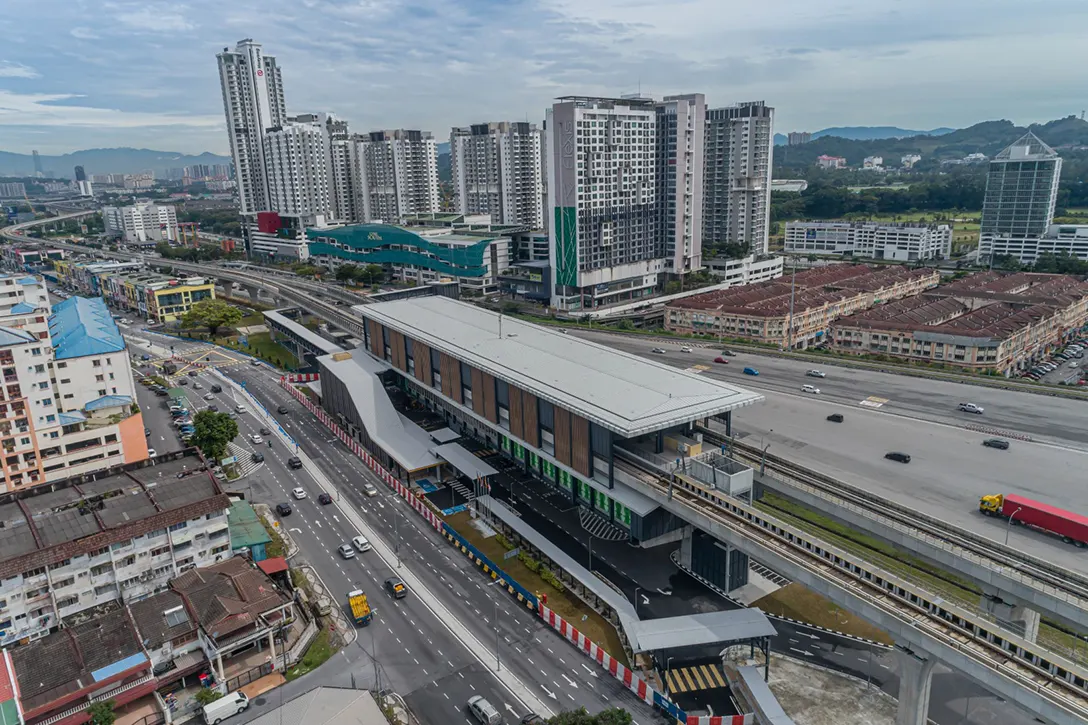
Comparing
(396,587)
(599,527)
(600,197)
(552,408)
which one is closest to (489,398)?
(552,408)

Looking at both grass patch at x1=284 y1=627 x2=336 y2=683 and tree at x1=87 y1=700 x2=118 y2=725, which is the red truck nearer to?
grass patch at x1=284 y1=627 x2=336 y2=683

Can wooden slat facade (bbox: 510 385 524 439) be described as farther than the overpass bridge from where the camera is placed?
Yes

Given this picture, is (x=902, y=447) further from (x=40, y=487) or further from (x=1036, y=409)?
(x=40, y=487)

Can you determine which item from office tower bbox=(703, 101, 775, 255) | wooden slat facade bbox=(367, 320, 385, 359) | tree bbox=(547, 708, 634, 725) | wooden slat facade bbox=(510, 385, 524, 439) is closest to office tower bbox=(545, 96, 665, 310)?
office tower bbox=(703, 101, 775, 255)

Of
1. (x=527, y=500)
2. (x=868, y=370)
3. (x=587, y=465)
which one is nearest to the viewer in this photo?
(x=587, y=465)

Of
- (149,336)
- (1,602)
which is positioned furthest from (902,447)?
(149,336)

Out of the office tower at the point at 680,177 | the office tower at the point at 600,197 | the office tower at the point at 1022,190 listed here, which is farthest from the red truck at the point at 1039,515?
the office tower at the point at 1022,190

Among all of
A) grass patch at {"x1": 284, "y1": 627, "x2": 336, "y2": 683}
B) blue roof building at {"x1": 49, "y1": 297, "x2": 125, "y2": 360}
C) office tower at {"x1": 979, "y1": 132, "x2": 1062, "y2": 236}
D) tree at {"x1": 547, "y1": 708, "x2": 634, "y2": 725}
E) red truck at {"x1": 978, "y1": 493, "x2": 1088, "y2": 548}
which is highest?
office tower at {"x1": 979, "y1": 132, "x2": 1062, "y2": 236}
